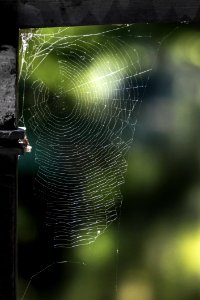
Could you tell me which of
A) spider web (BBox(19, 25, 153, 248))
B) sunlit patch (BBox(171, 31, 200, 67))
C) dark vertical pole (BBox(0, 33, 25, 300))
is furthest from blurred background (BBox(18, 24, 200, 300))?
dark vertical pole (BBox(0, 33, 25, 300))

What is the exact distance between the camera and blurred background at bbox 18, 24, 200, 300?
3811mm

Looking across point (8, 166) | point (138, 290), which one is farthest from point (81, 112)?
point (8, 166)

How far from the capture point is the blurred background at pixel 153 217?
12.5 feet

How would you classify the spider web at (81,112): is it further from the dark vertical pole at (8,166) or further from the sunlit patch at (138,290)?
the dark vertical pole at (8,166)

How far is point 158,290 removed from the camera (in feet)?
13.7

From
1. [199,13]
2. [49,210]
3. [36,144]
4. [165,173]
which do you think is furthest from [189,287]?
[199,13]

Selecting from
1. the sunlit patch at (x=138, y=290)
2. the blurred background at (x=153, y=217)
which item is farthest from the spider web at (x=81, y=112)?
the sunlit patch at (x=138, y=290)

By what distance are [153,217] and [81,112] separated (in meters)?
1.07

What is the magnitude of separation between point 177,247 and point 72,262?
947 millimetres

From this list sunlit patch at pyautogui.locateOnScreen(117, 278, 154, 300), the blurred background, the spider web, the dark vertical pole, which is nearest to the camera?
the dark vertical pole

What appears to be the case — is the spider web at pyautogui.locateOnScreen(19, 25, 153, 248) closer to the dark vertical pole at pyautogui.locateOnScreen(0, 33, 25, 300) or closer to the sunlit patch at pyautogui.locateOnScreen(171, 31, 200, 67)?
the sunlit patch at pyautogui.locateOnScreen(171, 31, 200, 67)

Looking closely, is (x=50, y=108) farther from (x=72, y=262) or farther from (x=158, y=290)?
(x=158, y=290)

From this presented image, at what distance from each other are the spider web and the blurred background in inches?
5.0

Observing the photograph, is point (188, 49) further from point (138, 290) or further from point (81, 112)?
point (138, 290)
